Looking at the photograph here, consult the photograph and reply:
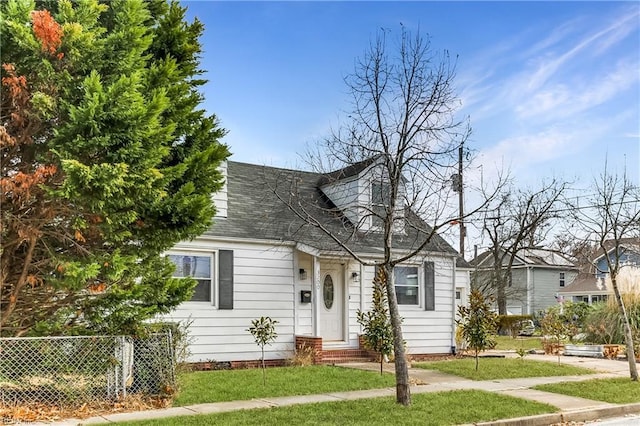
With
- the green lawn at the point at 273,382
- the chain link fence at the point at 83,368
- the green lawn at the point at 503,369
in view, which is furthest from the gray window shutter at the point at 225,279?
the green lawn at the point at 503,369

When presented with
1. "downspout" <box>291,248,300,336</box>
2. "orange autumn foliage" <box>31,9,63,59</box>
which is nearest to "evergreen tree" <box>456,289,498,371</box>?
"downspout" <box>291,248,300,336</box>

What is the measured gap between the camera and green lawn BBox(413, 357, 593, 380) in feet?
41.3

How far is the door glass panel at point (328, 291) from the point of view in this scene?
609 inches

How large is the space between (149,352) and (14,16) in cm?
497

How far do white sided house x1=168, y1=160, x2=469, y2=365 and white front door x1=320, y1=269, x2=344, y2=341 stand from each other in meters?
0.03

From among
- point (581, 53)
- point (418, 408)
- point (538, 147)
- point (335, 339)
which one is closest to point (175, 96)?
point (418, 408)

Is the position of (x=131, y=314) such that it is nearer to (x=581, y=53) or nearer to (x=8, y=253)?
(x=8, y=253)

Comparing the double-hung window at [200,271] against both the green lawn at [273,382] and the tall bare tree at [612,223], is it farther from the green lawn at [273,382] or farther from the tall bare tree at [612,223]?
the tall bare tree at [612,223]

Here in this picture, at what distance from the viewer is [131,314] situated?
8.66 meters

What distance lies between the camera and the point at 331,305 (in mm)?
15531

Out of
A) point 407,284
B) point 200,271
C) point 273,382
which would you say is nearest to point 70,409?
point 273,382

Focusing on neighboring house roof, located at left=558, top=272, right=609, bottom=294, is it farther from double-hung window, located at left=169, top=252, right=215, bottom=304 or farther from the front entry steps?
double-hung window, located at left=169, top=252, right=215, bottom=304

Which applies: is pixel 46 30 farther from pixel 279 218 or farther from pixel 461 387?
pixel 279 218

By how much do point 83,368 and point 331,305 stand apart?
8.09 m
